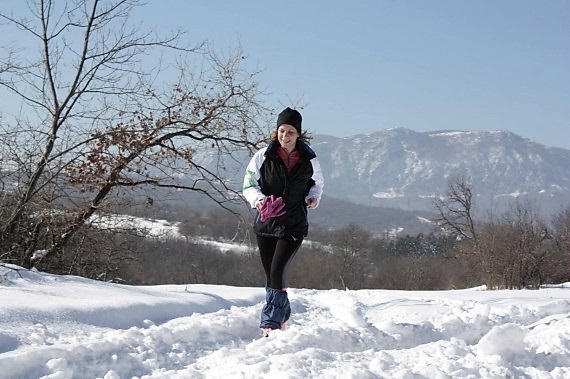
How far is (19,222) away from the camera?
8.49 m

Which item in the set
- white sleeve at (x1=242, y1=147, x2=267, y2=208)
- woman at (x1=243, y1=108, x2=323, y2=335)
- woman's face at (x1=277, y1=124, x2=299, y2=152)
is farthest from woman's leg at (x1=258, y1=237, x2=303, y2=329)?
woman's face at (x1=277, y1=124, x2=299, y2=152)

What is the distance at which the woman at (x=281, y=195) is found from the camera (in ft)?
15.6

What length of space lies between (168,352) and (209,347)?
1.25ft

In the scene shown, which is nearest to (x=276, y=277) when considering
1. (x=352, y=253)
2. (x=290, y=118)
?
(x=290, y=118)

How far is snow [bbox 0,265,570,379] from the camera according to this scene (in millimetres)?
3186

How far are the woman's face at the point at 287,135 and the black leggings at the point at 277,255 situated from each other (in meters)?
0.77

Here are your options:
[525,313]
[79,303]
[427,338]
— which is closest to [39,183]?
[79,303]

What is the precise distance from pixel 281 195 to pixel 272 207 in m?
0.15

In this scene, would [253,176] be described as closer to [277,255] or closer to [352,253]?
[277,255]

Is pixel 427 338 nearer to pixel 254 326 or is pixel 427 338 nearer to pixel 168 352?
pixel 254 326

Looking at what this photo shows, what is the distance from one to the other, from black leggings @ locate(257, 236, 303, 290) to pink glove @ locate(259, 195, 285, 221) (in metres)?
0.24

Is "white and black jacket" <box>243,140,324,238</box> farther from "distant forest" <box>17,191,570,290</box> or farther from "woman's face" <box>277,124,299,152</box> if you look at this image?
"distant forest" <box>17,191,570,290</box>

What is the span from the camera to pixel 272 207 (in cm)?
472

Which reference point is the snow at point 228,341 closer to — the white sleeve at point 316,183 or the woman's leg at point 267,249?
the woman's leg at point 267,249
